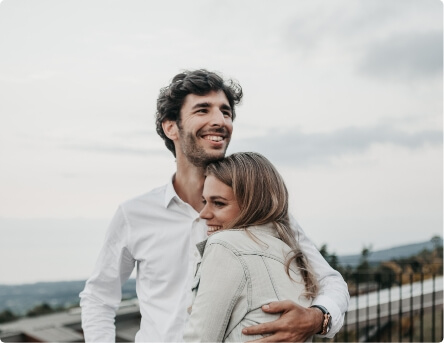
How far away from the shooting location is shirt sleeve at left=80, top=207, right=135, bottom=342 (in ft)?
7.02

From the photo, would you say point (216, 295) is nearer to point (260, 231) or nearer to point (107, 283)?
point (260, 231)

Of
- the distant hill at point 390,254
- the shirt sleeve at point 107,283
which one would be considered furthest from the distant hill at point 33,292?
the distant hill at point 390,254

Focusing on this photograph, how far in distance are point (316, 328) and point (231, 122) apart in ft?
2.57

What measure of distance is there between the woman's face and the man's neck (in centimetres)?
34

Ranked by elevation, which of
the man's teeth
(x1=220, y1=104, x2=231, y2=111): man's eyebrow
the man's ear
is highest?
(x1=220, y1=104, x2=231, y2=111): man's eyebrow

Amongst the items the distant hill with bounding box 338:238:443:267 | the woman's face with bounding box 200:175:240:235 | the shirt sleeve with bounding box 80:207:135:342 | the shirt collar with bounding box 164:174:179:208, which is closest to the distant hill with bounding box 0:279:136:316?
the shirt sleeve with bounding box 80:207:135:342

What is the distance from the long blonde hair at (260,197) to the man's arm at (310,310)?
0.07 metres

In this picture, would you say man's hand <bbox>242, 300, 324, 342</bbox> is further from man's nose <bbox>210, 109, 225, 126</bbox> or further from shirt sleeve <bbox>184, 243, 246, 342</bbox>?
man's nose <bbox>210, 109, 225, 126</bbox>

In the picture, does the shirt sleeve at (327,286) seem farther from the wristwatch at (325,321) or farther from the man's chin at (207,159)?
the man's chin at (207,159)

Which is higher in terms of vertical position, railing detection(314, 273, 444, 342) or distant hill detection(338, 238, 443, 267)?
distant hill detection(338, 238, 443, 267)

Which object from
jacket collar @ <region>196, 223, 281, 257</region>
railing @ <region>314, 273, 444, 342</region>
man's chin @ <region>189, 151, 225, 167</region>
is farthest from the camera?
railing @ <region>314, 273, 444, 342</region>

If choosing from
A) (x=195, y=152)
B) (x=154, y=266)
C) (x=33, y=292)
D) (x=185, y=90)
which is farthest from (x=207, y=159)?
(x=33, y=292)

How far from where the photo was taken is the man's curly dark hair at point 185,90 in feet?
6.88

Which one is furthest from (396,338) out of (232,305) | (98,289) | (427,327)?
(232,305)
